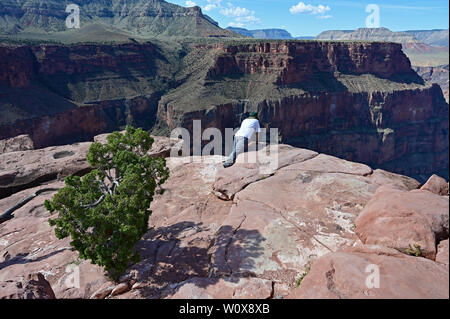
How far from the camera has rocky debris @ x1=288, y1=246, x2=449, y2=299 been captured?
5.20 meters

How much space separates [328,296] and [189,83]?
7864 centimetres

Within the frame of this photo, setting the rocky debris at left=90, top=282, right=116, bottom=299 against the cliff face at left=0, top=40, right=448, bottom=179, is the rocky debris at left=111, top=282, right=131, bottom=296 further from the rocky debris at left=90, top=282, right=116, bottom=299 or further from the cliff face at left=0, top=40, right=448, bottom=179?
the cliff face at left=0, top=40, right=448, bottom=179

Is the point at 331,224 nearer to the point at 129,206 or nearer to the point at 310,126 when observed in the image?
the point at 129,206

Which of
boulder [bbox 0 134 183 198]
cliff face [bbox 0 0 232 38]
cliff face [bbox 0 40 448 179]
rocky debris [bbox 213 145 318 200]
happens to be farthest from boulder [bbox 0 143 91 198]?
cliff face [bbox 0 0 232 38]

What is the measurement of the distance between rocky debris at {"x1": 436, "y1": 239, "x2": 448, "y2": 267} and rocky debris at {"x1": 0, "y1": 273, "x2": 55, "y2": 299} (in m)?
8.58

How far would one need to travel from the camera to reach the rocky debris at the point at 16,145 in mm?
22078

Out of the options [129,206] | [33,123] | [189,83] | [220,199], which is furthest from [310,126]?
[129,206]

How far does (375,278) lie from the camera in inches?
217

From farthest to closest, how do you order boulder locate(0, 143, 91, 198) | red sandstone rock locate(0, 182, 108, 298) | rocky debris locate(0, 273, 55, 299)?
boulder locate(0, 143, 91, 198), red sandstone rock locate(0, 182, 108, 298), rocky debris locate(0, 273, 55, 299)

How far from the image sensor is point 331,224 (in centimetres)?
892

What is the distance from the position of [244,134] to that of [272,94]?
187 feet

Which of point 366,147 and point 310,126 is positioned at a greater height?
point 310,126

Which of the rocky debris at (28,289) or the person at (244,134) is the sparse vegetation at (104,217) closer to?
the rocky debris at (28,289)

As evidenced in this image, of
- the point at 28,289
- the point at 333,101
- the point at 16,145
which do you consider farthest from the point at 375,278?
the point at 333,101
